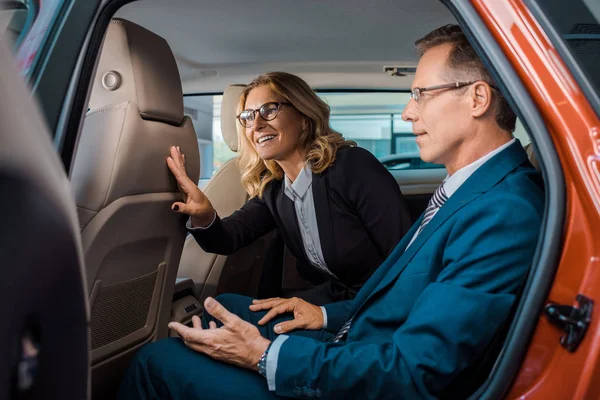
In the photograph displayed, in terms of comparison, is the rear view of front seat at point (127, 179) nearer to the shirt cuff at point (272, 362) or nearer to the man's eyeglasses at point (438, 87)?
the shirt cuff at point (272, 362)

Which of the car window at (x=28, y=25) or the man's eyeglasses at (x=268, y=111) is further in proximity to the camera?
the man's eyeglasses at (x=268, y=111)

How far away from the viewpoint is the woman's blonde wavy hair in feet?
6.84

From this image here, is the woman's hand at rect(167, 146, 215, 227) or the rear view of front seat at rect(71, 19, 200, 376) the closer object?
the rear view of front seat at rect(71, 19, 200, 376)

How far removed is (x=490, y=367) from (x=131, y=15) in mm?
1753

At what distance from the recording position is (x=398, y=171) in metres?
3.40

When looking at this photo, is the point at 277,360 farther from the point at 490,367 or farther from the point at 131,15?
the point at 131,15

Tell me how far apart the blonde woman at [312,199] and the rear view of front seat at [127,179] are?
251mm

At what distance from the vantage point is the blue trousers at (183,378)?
1.22 metres

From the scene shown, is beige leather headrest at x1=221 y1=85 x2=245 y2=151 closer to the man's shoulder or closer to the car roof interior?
the car roof interior

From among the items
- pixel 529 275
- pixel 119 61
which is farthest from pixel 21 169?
pixel 119 61

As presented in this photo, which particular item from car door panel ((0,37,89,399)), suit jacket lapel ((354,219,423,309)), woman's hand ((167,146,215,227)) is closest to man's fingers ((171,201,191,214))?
woman's hand ((167,146,215,227))

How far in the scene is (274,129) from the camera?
2117 millimetres

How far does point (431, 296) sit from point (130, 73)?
98cm

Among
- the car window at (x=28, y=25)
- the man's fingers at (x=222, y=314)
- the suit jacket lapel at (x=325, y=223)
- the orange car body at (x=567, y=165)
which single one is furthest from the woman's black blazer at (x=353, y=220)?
the orange car body at (x=567, y=165)
